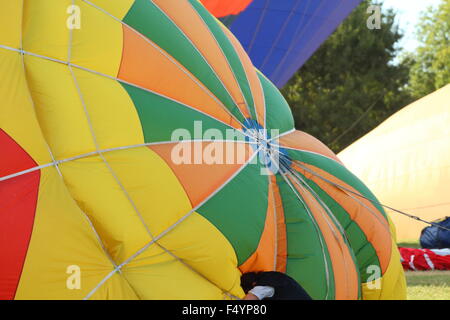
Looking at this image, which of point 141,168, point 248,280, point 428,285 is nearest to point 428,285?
point 428,285

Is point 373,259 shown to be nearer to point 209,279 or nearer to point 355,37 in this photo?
point 209,279

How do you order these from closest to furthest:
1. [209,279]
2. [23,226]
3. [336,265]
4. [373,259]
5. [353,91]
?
[23,226] < [209,279] < [336,265] < [373,259] < [353,91]

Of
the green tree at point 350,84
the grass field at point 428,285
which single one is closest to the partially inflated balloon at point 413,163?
the grass field at point 428,285

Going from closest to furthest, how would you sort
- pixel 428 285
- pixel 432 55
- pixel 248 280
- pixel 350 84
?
pixel 248 280 → pixel 428 285 → pixel 350 84 → pixel 432 55

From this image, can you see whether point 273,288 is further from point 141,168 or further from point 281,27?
point 281,27

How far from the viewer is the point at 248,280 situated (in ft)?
10.8

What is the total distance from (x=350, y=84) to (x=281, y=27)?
1240 cm

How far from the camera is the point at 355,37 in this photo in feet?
68.7

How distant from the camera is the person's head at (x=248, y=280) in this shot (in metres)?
3.28

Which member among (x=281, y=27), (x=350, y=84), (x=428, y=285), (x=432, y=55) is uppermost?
(x=432, y=55)

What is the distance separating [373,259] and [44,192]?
77.5 inches

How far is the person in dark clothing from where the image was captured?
3.13 meters
